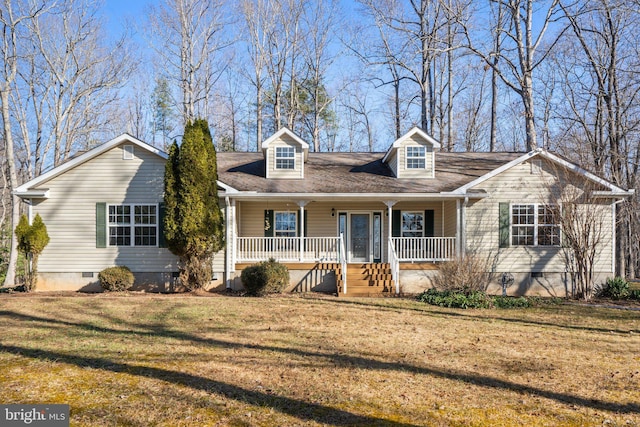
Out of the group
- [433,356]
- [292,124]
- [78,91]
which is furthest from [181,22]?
[433,356]

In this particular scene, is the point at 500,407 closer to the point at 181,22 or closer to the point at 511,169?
the point at 511,169

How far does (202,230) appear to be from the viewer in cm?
1322

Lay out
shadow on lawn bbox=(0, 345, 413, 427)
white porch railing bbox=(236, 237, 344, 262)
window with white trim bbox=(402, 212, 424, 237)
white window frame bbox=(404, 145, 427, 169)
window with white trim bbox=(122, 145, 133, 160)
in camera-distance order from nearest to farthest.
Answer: shadow on lawn bbox=(0, 345, 413, 427) → window with white trim bbox=(122, 145, 133, 160) → white porch railing bbox=(236, 237, 344, 262) → white window frame bbox=(404, 145, 427, 169) → window with white trim bbox=(402, 212, 424, 237)

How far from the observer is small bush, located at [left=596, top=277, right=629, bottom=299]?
13.4 metres

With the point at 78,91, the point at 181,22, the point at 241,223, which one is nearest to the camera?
the point at 241,223

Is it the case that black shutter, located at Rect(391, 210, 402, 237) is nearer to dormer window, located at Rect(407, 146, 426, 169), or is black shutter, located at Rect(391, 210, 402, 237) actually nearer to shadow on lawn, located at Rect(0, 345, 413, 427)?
dormer window, located at Rect(407, 146, 426, 169)

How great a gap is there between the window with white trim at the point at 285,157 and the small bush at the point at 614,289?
34.8 ft

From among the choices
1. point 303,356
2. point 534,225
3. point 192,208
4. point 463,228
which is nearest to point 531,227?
point 534,225

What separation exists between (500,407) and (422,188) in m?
10.8

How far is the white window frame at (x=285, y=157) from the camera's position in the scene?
52.0 feet

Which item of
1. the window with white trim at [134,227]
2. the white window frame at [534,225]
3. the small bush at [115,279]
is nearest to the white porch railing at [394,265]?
the white window frame at [534,225]

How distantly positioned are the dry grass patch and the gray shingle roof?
5613mm

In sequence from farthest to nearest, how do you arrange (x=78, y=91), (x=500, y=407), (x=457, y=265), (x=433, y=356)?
(x=78, y=91) → (x=457, y=265) → (x=433, y=356) → (x=500, y=407)

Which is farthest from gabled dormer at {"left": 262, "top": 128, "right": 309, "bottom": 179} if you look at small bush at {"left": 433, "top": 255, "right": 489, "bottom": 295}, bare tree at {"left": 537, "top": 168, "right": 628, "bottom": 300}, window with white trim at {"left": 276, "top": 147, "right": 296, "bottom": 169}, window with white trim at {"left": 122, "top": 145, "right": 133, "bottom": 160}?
bare tree at {"left": 537, "top": 168, "right": 628, "bottom": 300}
